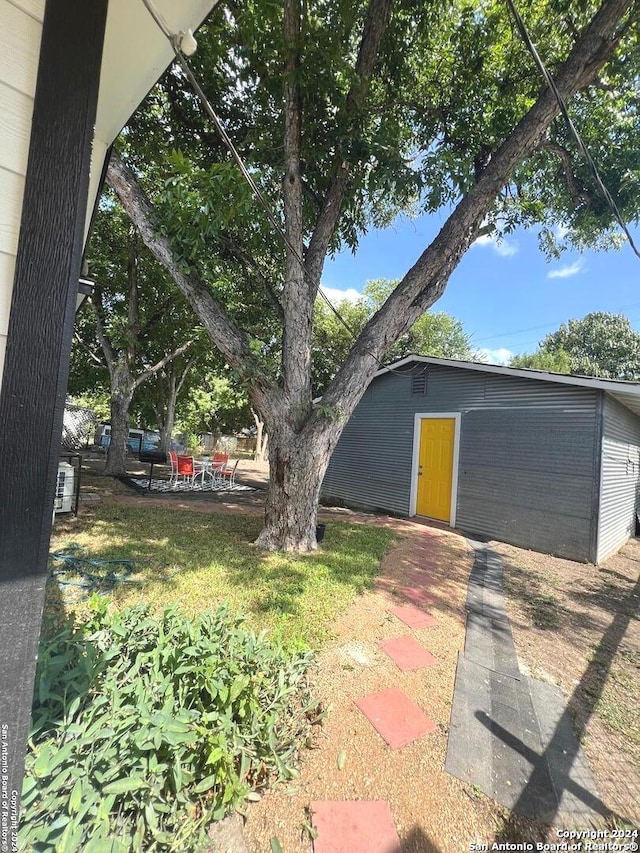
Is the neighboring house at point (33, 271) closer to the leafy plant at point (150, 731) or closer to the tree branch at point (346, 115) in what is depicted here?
the leafy plant at point (150, 731)

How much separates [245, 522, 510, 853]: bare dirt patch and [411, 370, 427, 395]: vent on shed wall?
5.89m

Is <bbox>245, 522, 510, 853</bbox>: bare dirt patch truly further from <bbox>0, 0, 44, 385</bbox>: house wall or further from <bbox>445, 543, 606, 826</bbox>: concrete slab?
<bbox>0, 0, 44, 385</bbox>: house wall

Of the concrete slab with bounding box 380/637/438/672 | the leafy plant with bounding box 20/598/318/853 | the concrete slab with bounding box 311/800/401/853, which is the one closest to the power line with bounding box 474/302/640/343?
the concrete slab with bounding box 380/637/438/672

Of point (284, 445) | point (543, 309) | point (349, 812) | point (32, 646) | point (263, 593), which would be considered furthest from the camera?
point (543, 309)

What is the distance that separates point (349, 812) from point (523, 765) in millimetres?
942

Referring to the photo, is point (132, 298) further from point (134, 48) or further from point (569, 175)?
point (569, 175)

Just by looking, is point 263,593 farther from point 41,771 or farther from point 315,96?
point 315,96

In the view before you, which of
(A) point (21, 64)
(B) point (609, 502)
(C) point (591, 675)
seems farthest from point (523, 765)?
(B) point (609, 502)

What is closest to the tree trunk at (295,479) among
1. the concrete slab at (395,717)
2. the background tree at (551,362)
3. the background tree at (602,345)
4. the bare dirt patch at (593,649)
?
the bare dirt patch at (593,649)


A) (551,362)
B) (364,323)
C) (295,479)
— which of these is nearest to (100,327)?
(295,479)

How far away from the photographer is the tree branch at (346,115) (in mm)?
4320

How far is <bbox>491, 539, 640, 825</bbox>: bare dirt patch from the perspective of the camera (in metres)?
1.88

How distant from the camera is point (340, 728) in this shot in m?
1.89

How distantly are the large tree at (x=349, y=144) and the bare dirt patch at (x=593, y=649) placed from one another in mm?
2614
